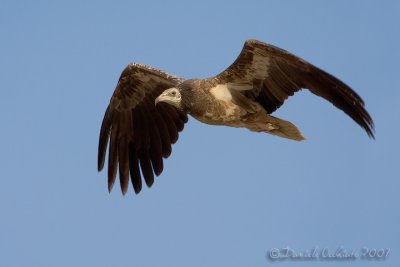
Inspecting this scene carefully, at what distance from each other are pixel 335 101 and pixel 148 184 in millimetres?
4564

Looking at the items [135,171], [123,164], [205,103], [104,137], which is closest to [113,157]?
[123,164]

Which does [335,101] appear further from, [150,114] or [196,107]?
[150,114]

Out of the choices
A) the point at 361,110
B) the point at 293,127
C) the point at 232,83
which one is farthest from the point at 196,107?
the point at 361,110

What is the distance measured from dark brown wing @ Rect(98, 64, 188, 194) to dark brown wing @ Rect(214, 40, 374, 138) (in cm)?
234

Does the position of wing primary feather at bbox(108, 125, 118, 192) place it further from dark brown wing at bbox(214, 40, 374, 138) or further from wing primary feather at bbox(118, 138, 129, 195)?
dark brown wing at bbox(214, 40, 374, 138)

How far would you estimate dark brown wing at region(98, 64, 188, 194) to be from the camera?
48.4 feet

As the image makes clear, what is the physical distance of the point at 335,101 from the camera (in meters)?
11.3

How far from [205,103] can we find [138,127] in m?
3.21

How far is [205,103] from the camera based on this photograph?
40.2ft

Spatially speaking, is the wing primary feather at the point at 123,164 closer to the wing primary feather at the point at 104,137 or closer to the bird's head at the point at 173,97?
the wing primary feather at the point at 104,137

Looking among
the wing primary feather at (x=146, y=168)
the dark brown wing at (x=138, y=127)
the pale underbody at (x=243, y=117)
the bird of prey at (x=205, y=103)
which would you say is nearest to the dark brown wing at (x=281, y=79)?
the bird of prey at (x=205, y=103)

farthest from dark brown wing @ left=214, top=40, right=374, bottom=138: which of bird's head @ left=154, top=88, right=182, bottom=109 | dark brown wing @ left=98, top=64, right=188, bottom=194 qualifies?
dark brown wing @ left=98, top=64, right=188, bottom=194

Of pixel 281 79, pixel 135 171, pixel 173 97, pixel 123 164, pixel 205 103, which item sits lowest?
pixel 135 171

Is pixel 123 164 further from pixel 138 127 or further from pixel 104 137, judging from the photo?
pixel 138 127
